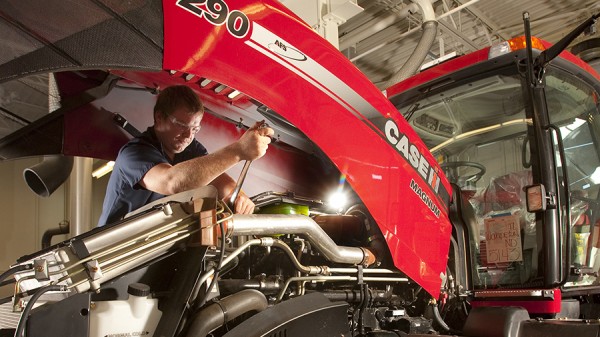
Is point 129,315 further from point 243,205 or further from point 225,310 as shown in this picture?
point 243,205

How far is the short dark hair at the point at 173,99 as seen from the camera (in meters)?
1.74

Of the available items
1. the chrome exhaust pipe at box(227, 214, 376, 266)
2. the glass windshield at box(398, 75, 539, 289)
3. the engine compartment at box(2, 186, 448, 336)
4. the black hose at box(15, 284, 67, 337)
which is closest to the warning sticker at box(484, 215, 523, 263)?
the glass windshield at box(398, 75, 539, 289)

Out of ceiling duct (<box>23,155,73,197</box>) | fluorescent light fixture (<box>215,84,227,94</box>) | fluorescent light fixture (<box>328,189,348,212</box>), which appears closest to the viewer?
fluorescent light fixture (<box>215,84,227,94</box>)

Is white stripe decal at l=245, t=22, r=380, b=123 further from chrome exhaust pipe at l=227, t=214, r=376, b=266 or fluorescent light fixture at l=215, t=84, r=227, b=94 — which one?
chrome exhaust pipe at l=227, t=214, r=376, b=266

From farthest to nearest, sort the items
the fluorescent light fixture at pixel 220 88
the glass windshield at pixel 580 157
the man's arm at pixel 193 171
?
the glass windshield at pixel 580 157
the fluorescent light fixture at pixel 220 88
the man's arm at pixel 193 171

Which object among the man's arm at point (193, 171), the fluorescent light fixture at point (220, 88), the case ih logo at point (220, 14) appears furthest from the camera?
the fluorescent light fixture at point (220, 88)

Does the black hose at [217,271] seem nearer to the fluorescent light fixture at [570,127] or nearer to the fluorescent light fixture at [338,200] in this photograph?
the fluorescent light fixture at [338,200]

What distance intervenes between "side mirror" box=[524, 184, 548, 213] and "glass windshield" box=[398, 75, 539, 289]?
9.7 inches

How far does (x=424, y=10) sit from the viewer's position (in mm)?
6801

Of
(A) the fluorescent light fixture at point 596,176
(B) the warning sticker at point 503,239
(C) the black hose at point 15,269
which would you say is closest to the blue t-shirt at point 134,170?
(C) the black hose at point 15,269

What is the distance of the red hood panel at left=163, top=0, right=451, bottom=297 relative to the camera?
5.13 feet

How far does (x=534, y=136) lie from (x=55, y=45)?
7.82ft

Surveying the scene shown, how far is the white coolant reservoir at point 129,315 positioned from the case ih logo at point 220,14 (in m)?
0.79

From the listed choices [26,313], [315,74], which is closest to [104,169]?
[26,313]
